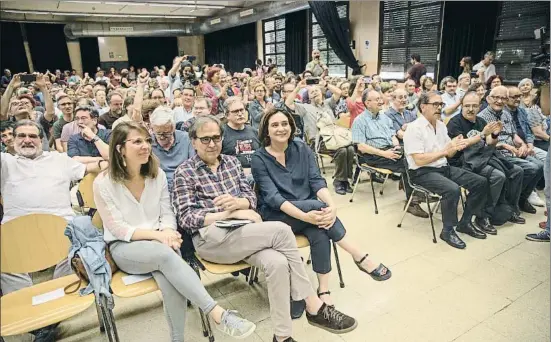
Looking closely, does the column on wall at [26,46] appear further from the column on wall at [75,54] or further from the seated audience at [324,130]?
the seated audience at [324,130]

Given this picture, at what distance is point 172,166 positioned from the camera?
250cm

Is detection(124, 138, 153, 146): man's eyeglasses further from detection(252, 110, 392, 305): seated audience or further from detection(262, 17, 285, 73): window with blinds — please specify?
detection(262, 17, 285, 73): window with blinds

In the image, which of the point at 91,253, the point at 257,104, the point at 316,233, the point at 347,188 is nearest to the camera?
the point at 91,253

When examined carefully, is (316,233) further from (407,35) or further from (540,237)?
(407,35)

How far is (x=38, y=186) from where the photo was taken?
220cm

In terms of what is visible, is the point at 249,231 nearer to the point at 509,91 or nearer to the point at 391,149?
the point at 391,149

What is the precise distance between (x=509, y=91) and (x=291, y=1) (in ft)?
23.3

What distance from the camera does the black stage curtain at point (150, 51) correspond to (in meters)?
18.4

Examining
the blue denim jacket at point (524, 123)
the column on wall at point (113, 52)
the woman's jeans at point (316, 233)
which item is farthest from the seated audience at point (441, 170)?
the column on wall at point (113, 52)

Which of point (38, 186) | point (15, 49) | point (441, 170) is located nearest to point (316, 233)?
point (441, 170)

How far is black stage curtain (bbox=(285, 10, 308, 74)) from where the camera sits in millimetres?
10969

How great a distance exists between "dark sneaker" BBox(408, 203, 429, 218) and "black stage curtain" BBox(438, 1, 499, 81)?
4872mm

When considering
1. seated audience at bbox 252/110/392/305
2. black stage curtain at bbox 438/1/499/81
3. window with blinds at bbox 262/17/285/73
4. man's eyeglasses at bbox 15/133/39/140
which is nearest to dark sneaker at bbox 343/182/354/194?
seated audience at bbox 252/110/392/305

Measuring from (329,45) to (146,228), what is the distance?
9.27 metres
